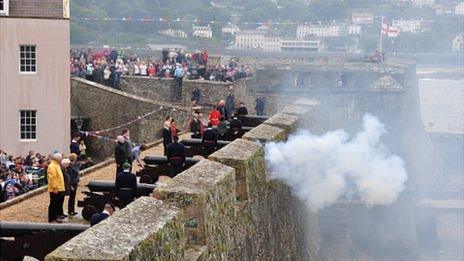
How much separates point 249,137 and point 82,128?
19.7m

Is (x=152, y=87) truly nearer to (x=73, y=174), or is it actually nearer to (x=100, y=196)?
(x=73, y=174)

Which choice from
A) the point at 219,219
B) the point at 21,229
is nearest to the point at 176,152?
the point at 219,219

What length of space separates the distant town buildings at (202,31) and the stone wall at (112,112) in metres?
24.2

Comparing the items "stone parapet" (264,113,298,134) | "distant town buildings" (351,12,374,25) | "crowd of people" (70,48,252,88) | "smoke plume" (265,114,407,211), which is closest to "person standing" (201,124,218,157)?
"stone parapet" (264,113,298,134)

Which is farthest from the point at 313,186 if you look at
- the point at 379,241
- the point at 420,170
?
the point at 420,170

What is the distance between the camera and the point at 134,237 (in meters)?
7.80

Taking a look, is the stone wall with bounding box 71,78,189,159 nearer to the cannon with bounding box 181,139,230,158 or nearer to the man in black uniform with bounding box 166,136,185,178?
the cannon with bounding box 181,139,230,158

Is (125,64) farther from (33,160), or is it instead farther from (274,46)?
(274,46)

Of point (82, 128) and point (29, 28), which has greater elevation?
point (29, 28)

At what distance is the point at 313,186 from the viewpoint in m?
16.8

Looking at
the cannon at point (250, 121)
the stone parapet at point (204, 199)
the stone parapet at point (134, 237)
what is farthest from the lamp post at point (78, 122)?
the stone parapet at point (134, 237)

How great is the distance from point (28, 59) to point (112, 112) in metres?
4.11

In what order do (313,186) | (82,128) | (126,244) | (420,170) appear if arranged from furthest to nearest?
(420,170) → (82,128) → (313,186) → (126,244)

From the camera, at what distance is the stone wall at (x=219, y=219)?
772 centimetres
